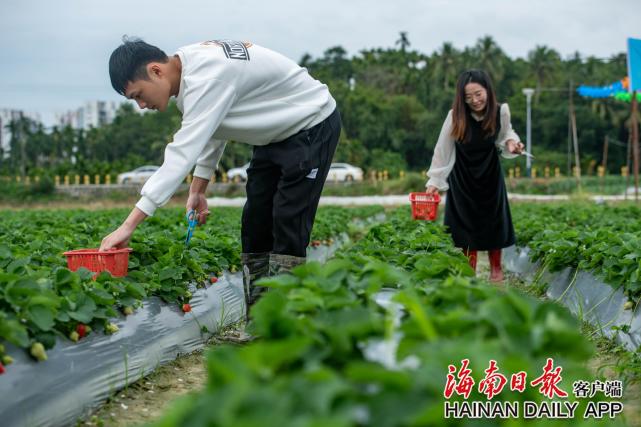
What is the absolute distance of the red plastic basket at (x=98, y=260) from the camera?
328 cm

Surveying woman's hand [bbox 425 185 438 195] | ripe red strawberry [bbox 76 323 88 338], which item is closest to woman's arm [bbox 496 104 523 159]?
woman's hand [bbox 425 185 438 195]

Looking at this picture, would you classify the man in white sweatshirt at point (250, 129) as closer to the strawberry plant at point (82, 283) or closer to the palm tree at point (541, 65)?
the strawberry plant at point (82, 283)

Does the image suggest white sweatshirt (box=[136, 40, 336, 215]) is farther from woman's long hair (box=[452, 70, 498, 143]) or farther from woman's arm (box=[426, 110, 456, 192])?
woman's arm (box=[426, 110, 456, 192])

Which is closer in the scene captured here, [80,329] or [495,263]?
[80,329]

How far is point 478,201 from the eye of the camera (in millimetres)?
5660

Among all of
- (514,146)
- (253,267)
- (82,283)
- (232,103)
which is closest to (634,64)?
(514,146)

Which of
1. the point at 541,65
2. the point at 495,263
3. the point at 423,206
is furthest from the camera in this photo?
the point at 541,65

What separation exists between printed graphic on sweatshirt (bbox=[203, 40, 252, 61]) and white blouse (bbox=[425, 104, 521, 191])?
2383 millimetres

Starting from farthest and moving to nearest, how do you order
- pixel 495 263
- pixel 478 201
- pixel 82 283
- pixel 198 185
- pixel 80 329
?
pixel 495 263, pixel 478 201, pixel 198 185, pixel 82 283, pixel 80 329

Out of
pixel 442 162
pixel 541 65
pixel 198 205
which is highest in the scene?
pixel 541 65

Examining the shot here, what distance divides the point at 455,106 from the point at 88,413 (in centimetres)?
350

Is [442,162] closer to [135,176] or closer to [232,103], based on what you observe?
[232,103]

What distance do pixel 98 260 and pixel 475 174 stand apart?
10.4 ft

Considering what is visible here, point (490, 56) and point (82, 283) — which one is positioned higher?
point (490, 56)
